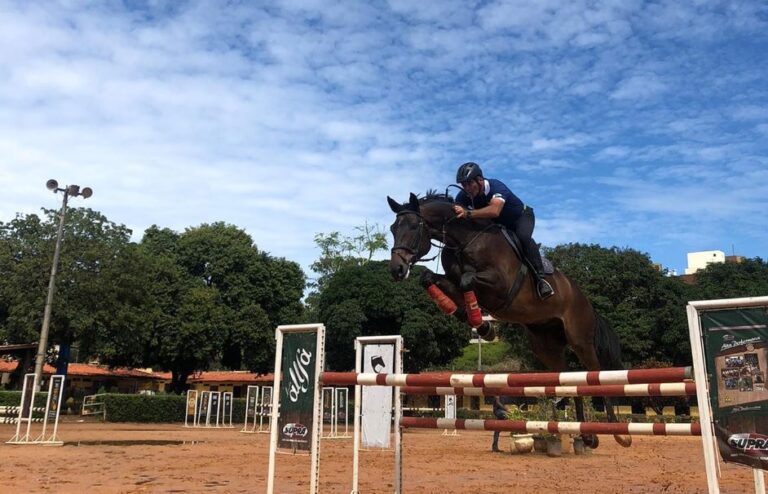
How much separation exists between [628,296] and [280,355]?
1309 inches

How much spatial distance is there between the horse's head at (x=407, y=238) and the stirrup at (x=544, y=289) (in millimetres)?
1010

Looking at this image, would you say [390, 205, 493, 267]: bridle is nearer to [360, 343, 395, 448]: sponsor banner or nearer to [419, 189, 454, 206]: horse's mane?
[419, 189, 454, 206]: horse's mane

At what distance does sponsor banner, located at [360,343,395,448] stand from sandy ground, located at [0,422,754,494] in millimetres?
992

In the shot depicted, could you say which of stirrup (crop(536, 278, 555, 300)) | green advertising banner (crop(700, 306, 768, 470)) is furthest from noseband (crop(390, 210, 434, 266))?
green advertising banner (crop(700, 306, 768, 470))

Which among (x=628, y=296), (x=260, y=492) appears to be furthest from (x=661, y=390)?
(x=628, y=296)

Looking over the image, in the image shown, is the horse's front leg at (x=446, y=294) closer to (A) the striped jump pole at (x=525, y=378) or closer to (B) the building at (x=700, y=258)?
(A) the striped jump pole at (x=525, y=378)

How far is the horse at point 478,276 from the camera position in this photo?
15.8ft

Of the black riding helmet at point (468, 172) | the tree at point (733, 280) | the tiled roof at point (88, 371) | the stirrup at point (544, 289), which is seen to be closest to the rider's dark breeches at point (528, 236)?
the stirrup at point (544, 289)

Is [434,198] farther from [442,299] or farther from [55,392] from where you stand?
[55,392]

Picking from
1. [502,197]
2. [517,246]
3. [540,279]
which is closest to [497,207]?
[502,197]

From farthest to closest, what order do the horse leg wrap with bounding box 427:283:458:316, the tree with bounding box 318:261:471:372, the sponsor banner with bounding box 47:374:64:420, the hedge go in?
the tree with bounding box 318:261:471:372
the hedge
the sponsor banner with bounding box 47:374:64:420
the horse leg wrap with bounding box 427:283:458:316

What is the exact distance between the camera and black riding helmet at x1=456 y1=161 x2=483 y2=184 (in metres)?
5.16

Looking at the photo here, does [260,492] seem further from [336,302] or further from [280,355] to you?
[336,302]

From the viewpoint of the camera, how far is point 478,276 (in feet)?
15.8
